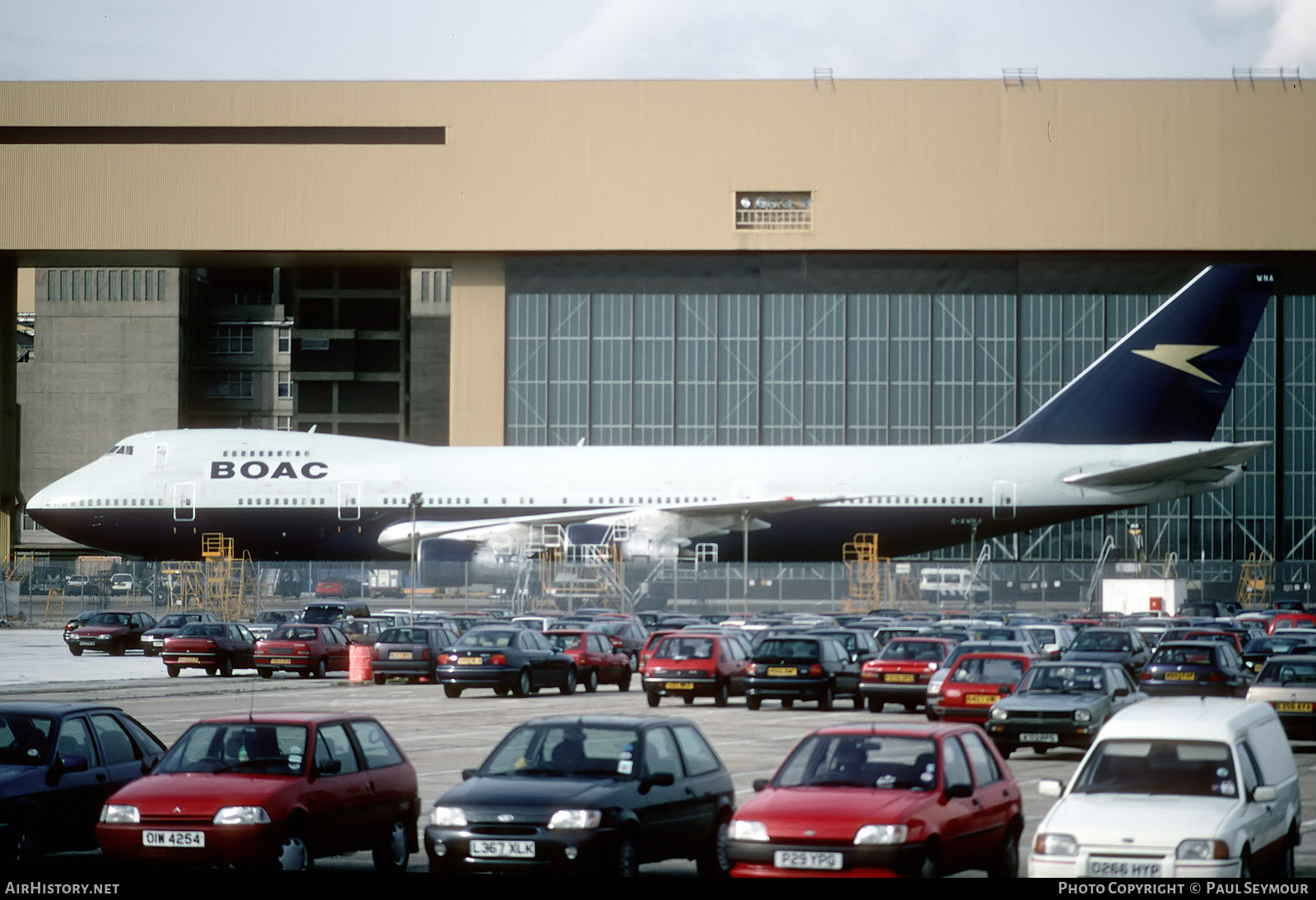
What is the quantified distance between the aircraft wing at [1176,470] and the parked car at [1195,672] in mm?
31805

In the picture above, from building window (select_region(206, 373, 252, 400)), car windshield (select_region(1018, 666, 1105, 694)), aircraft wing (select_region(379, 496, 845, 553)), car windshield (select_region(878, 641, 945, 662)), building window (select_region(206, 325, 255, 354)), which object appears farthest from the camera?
building window (select_region(206, 373, 252, 400))

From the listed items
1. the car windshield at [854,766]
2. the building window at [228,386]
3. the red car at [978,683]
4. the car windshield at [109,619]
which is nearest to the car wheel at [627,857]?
the car windshield at [854,766]

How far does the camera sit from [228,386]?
11481 cm

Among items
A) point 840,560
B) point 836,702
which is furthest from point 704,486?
point 836,702

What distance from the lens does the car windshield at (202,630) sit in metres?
39.3

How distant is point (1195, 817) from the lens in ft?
35.8

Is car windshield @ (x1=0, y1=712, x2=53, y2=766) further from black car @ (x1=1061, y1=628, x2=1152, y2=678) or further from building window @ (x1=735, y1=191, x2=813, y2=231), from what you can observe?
building window @ (x1=735, y1=191, x2=813, y2=231)

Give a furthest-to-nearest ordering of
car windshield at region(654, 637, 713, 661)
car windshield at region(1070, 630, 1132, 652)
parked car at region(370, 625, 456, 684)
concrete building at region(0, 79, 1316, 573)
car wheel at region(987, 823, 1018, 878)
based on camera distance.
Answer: concrete building at region(0, 79, 1316, 573) → parked car at region(370, 625, 456, 684) → car windshield at region(1070, 630, 1132, 652) → car windshield at region(654, 637, 713, 661) → car wheel at region(987, 823, 1018, 878)

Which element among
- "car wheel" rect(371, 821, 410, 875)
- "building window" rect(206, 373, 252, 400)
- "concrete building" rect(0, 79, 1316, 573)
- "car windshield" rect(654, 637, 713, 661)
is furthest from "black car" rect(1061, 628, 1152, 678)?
"building window" rect(206, 373, 252, 400)

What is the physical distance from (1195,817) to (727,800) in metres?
3.87

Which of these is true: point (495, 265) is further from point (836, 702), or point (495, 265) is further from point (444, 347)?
point (836, 702)

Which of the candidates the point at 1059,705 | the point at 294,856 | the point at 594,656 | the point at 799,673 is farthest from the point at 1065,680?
the point at 594,656

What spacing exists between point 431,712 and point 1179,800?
739 inches

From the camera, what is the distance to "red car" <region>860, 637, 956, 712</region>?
2844 cm
